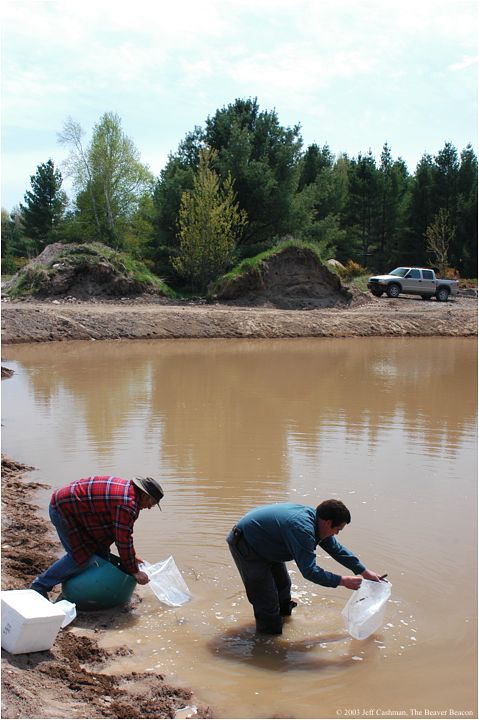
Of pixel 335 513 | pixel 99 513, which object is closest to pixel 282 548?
pixel 335 513

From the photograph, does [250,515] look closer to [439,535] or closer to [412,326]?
[439,535]

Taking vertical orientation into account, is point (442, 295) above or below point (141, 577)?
above

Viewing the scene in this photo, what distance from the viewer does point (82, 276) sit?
33656mm

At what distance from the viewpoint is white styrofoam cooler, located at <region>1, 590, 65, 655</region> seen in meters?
4.86

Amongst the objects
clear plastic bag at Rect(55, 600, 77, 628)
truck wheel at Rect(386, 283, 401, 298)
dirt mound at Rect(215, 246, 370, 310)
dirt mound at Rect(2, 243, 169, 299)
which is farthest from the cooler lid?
truck wheel at Rect(386, 283, 401, 298)

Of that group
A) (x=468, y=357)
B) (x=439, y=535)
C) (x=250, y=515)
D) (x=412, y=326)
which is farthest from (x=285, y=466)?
(x=412, y=326)

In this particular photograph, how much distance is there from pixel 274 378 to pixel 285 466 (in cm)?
833

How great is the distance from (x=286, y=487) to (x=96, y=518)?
4.10 m

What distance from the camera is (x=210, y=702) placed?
4969mm

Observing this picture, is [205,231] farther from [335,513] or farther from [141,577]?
[335,513]

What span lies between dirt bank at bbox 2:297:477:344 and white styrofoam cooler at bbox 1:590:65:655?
21.0 metres

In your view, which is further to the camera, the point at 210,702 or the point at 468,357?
the point at 468,357

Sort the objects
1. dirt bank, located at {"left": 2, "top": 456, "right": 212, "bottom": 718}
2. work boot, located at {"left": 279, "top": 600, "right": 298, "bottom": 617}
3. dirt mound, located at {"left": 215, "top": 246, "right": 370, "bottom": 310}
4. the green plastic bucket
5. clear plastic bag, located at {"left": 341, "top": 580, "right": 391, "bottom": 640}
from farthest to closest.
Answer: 1. dirt mound, located at {"left": 215, "top": 246, "right": 370, "bottom": 310}
2. work boot, located at {"left": 279, "top": 600, "right": 298, "bottom": 617}
3. the green plastic bucket
4. clear plastic bag, located at {"left": 341, "top": 580, "right": 391, "bottom": 640}
5. dirt bank, located at {"left": 2, "top": 456, "right": 212, "bottom": 718}

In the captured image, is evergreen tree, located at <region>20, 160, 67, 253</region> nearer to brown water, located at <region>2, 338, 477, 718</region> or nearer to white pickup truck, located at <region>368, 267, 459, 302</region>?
white pickup truck, located at <region>368, 267, 459, 302</region>
